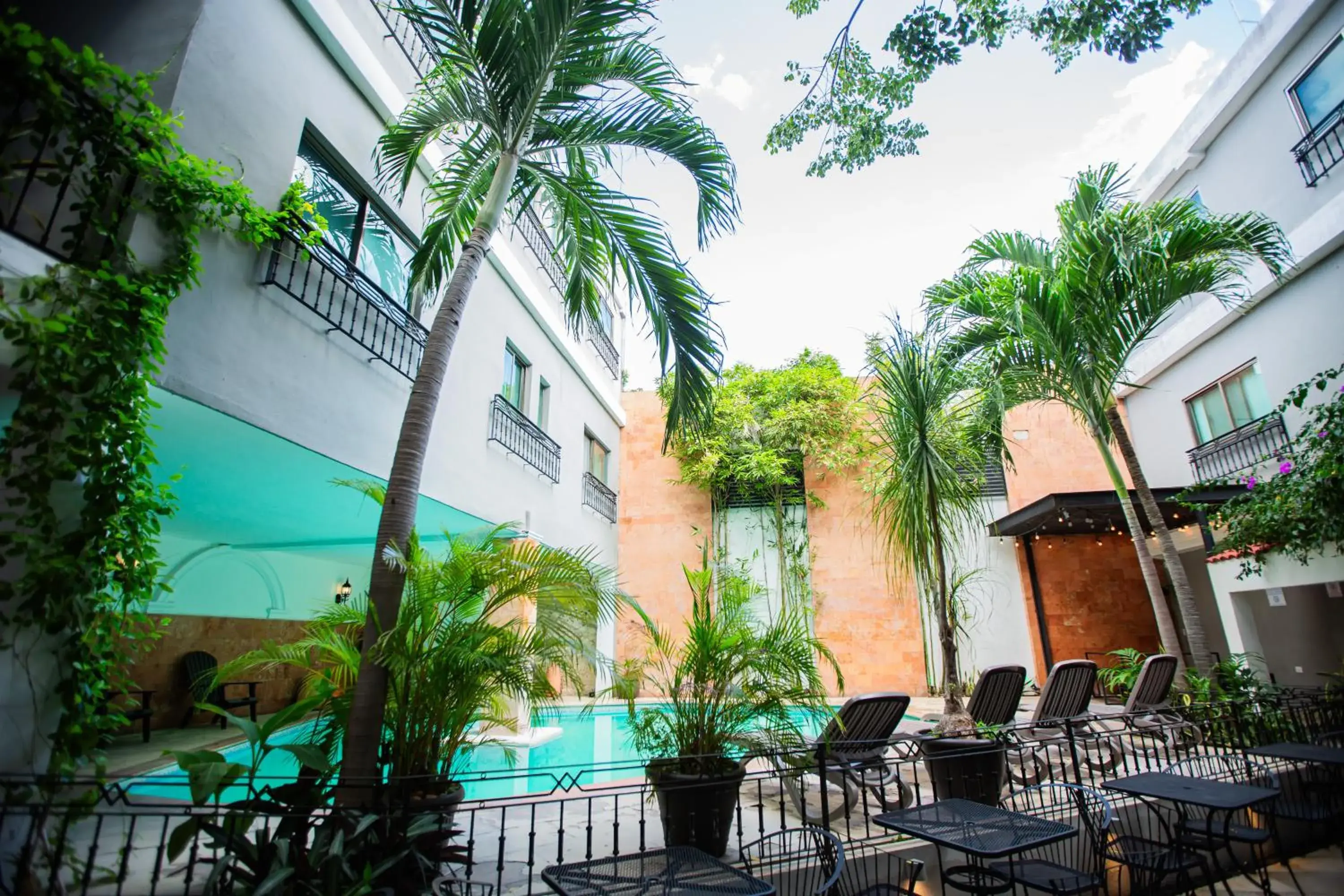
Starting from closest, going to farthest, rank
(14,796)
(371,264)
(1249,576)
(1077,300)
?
(14,796) < (371,264) < (1077,300) < (1249,576)

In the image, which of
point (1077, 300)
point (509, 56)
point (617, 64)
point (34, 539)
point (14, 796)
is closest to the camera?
point (14, 796)

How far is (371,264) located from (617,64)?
100 inches

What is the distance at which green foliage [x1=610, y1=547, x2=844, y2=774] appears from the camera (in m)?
3.65

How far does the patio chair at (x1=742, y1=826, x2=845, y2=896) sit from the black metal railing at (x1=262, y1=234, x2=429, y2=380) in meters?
3.67

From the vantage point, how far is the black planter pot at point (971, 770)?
4.10 meters

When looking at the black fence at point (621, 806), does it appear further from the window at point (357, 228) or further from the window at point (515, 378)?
the window at point (515, 378)

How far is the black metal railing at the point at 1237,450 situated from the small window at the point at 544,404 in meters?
8.86

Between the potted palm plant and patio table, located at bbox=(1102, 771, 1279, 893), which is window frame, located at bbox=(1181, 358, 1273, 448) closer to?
→ patio table, located at bbox=(1102, 771, 1279, 893)

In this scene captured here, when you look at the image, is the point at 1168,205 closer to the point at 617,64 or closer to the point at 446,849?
the point at 617,64

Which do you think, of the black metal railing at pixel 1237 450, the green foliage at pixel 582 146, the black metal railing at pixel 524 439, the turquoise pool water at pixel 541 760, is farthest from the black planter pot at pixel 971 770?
the black metal railing at pixel 1237 450

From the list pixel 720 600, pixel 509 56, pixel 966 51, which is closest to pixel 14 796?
pixel 720 600

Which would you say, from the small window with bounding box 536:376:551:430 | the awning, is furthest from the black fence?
the small window with bounding box 536:376:551:430

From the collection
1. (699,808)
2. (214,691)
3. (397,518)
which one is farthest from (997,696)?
(214,691)

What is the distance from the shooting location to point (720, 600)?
157 inches
